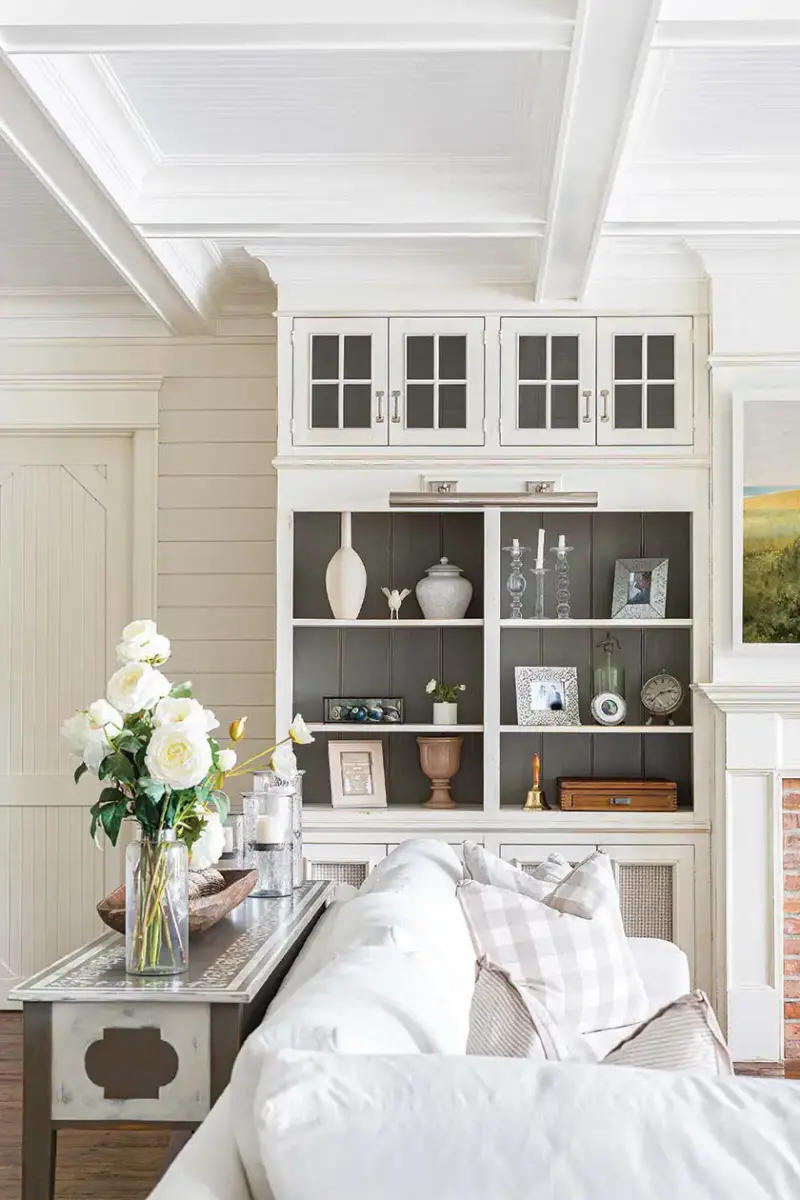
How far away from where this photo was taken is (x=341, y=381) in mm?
4238

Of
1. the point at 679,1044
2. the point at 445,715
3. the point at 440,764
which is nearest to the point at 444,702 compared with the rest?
the point at 445,715

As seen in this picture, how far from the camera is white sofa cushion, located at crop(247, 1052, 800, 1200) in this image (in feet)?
3.94

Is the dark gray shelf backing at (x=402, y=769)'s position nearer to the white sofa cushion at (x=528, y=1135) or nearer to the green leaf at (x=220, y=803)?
the green leaf at (x=220, y=803)

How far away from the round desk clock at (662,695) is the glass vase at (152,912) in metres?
2.52

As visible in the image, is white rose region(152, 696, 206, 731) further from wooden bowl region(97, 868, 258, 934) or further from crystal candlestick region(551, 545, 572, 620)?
crystal candlestick region(551, 545, 572, 620)

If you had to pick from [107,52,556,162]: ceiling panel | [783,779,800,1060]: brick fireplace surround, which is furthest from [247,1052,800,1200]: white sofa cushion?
[783,779,800,1060]: brick fireplace surround

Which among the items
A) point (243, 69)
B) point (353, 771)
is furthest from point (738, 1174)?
point (353, 771)

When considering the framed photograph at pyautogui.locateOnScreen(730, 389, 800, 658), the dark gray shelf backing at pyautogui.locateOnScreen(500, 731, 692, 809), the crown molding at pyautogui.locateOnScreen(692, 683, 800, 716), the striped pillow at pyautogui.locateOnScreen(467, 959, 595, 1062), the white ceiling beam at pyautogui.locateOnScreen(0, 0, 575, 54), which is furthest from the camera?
the dark gray shelf backing at pyautogui.locateOnScreen(500, 731, 692, 809)

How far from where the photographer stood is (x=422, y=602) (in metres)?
4.41

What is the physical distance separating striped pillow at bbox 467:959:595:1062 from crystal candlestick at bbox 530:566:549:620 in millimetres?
2420

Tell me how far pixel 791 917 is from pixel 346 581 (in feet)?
6.14

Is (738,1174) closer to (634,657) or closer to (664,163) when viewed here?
(664,163)

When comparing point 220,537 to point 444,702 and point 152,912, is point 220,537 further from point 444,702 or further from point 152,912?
point 152,912

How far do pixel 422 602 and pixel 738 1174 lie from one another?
328 centimetres
